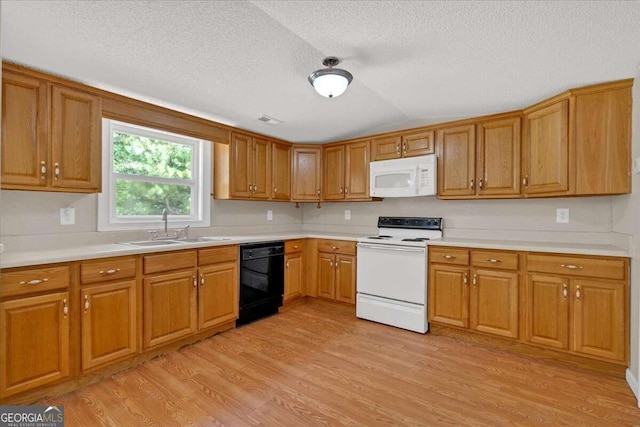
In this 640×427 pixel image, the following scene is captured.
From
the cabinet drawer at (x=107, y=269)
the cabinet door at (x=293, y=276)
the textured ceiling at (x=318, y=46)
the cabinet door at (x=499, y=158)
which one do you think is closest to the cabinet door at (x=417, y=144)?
the cabinet door at (x=499, y=158)

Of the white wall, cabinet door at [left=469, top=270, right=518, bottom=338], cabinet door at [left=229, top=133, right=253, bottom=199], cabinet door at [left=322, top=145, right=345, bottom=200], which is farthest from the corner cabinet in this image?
the white wall

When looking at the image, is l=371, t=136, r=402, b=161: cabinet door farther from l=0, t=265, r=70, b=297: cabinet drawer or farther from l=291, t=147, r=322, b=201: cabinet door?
l=0, t=265, r=70, b=297: cabinet drawer

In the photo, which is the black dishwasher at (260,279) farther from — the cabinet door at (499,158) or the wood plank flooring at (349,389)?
the cabinet door at (499,158)

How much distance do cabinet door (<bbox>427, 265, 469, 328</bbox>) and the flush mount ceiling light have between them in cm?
191

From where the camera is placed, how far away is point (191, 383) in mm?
2328

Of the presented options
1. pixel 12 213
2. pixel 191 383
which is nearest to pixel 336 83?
pixel 191 383

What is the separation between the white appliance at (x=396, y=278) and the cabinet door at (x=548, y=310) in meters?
0.88

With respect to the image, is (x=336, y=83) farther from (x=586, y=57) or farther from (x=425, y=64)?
(x=586, y=57)

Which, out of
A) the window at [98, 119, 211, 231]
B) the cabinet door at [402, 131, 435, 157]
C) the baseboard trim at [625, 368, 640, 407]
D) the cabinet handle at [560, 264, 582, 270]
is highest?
the cabinet door at [402, 131, 435, 157]

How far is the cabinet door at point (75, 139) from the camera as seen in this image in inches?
93.4

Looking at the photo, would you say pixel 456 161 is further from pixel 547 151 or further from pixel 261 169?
pixel 261 169

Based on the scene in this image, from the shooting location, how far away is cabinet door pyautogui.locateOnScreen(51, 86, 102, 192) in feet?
7.79

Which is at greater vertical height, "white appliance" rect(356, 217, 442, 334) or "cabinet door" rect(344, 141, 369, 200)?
"cabinet door" rect(344, 141, 369, 200)

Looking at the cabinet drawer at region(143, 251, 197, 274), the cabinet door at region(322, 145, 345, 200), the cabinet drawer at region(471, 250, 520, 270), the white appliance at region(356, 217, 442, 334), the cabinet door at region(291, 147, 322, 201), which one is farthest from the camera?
the cabinet door at region(291, 147, 322, 201)
